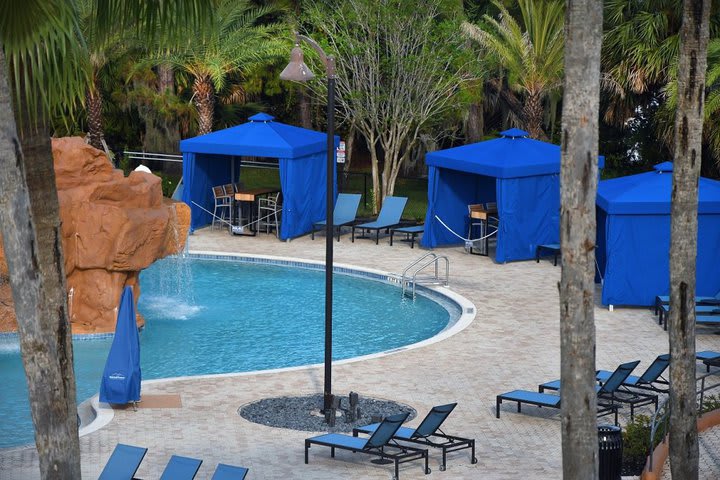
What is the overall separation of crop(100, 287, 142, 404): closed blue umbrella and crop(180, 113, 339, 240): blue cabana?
13231 mm

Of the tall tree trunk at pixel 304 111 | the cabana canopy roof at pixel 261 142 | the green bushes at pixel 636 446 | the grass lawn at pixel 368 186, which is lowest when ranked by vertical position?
the green bushes at pixel 636 446

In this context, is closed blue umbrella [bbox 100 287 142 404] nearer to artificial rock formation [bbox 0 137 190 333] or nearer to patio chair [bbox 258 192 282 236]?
artificial rock formation [bbox 0 137 190 333]

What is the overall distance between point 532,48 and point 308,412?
1978 cm

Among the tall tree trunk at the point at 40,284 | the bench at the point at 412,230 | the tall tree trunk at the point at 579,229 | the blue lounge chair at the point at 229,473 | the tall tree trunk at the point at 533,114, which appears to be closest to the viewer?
the tall tree trunk at the point at 40,284

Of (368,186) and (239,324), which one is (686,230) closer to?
(239,324)

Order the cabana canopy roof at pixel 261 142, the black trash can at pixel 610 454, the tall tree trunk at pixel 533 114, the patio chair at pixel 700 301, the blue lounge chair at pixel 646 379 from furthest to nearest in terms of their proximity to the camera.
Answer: the tall tree trunk at pixel 533 114 < the cabana canopy roof at pixel 261 142 < the patio chair at pixel 700 301 < the blue lounge chair at pixel 646 379 < the black trash can at pixel 610 454

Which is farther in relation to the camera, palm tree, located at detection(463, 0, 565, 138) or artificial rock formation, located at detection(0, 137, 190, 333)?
palm tree, located at detection(463, 0, 565, 138)

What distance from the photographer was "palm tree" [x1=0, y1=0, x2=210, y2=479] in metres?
7.57

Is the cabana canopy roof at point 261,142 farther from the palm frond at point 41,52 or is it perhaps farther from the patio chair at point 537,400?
the palm frond at point 41,52

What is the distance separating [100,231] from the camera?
A: 19.3 metres

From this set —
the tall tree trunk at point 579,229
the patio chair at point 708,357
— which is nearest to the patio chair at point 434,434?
the tall tree trunk at point 579,229

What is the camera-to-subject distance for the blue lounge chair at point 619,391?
15.0 m

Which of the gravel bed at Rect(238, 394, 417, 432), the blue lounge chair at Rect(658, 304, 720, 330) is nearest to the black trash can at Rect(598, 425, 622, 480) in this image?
the gravel bed at Rect(238, 394, 417, 432)

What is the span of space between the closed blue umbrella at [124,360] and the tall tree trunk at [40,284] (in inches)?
252
